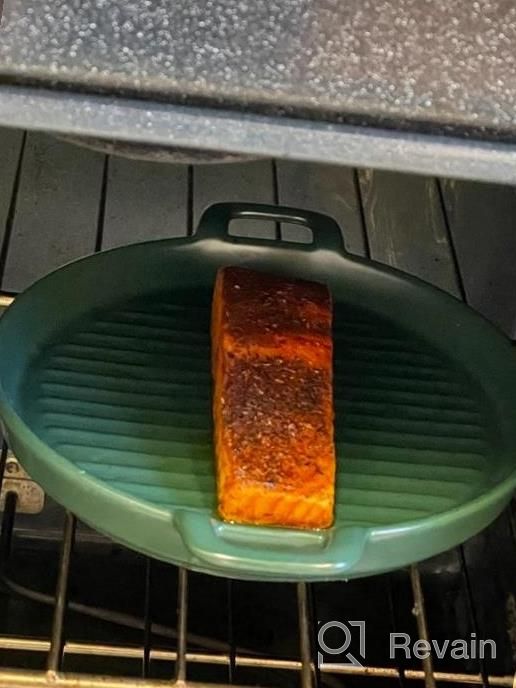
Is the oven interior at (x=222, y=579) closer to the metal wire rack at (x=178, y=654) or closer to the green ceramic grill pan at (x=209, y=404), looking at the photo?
the metal wire rack at (x=178, y=654)

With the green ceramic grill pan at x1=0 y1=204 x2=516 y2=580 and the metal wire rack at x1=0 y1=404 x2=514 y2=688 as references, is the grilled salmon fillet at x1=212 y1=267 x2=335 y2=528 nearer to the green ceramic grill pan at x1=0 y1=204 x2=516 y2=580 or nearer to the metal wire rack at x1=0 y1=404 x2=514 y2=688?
the green ceramic grill pan at x1=0 y1=204 x2=516 y2=580

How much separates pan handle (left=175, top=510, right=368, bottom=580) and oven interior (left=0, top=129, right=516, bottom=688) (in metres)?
0.27

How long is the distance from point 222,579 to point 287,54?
0.64 metres

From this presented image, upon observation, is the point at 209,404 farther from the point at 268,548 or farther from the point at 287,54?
the point at 287,54

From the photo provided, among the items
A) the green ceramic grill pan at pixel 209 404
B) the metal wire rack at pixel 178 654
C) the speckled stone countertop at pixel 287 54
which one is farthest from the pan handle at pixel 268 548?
the speckled stone countertop at pixel 287 54

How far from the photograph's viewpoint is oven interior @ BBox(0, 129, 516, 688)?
3.04ft

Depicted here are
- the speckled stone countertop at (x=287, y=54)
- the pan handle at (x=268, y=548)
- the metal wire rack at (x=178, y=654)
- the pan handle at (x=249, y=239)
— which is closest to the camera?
the speckled stone countertop at (x=287, y=54)

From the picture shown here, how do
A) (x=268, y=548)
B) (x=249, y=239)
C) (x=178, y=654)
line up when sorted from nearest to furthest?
(x=268, y=548) < (x=178, y=654) < (x=249, y=239)

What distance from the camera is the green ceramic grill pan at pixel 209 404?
64cm

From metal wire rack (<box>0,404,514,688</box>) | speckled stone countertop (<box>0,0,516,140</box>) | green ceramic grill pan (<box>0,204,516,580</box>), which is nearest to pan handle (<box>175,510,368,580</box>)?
green ceramic grill pan (<box>0,204,516,580</box>)

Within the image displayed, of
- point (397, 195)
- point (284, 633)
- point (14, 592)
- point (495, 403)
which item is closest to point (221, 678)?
point (284, 633)

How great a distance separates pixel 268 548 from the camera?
2.03ft

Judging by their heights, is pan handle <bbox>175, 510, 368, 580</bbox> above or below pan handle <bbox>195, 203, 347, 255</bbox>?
below

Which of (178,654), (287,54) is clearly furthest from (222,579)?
(287,54)
